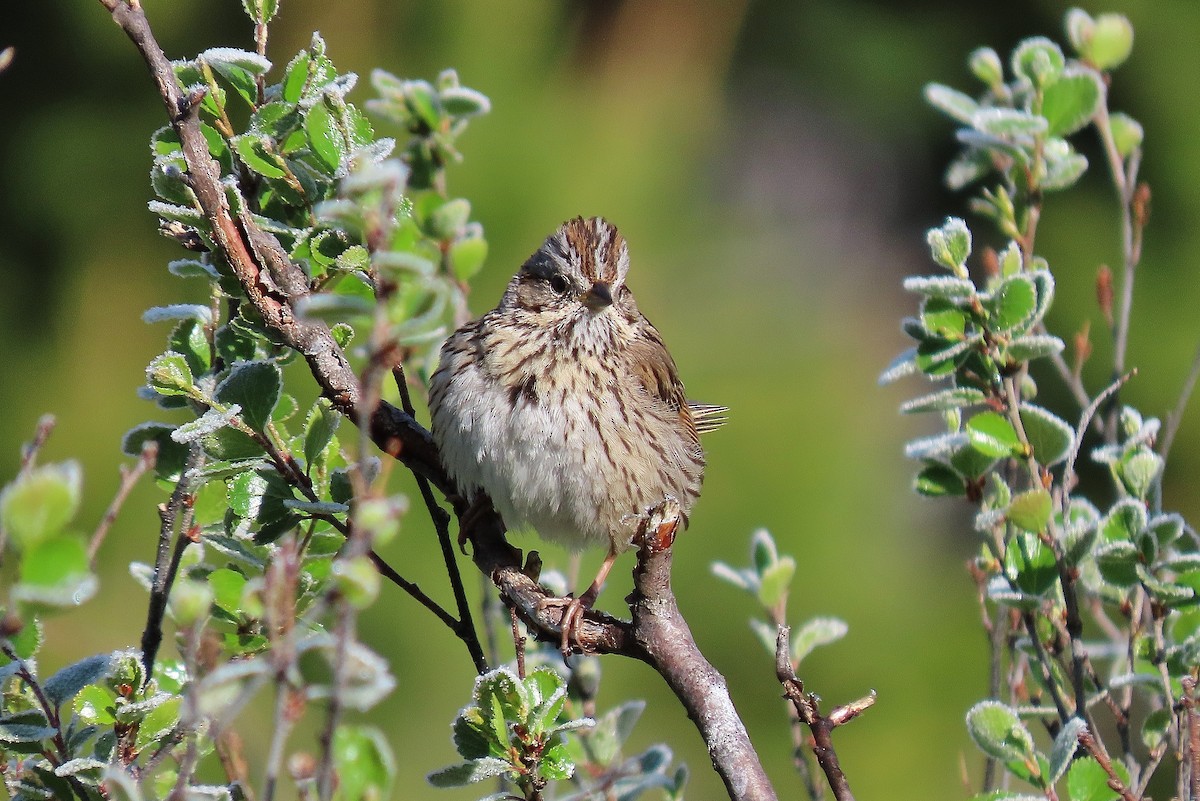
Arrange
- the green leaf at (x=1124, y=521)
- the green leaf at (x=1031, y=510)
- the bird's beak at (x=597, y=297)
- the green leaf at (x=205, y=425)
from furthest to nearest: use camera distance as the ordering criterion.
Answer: the bird's beak at (x=597, y=297), the green leaf at (x=1124, y=521), the green leaf at (x=1031, y=510), the green leaf at (x=205, y=425)

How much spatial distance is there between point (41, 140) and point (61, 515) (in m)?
3.33

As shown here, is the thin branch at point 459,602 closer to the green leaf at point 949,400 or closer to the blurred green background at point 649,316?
the green leaf at point 949,400

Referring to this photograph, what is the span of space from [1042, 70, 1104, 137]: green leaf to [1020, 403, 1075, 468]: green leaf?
578mm

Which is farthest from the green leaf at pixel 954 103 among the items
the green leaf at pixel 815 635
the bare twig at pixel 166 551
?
the bare twig at pixel 166 551

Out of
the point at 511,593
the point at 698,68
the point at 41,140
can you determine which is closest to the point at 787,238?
the point at 698,68

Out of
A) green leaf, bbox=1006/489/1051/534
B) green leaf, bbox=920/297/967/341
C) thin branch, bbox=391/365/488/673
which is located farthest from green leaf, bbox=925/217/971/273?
thin branch, bbox=391/365/488/673

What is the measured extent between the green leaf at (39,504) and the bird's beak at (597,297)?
1555 millimetres

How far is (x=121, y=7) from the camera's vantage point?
4.21 ft

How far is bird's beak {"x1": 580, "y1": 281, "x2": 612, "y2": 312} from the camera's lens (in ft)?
7.79

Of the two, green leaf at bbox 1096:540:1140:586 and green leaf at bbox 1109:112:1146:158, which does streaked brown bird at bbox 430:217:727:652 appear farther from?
green leaf at bbox 1109:112:1146:158

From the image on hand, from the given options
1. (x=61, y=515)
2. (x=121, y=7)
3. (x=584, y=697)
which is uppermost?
(x=121, y=7)

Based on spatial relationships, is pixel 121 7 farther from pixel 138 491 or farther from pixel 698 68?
pixel 698 68

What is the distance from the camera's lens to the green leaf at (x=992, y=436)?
1503 millimetres

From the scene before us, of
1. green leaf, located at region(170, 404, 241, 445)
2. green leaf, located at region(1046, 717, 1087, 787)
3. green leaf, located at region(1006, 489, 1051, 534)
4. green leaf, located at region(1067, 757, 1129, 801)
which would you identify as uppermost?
green leaf, located at region(170, 404, 241, 445)
